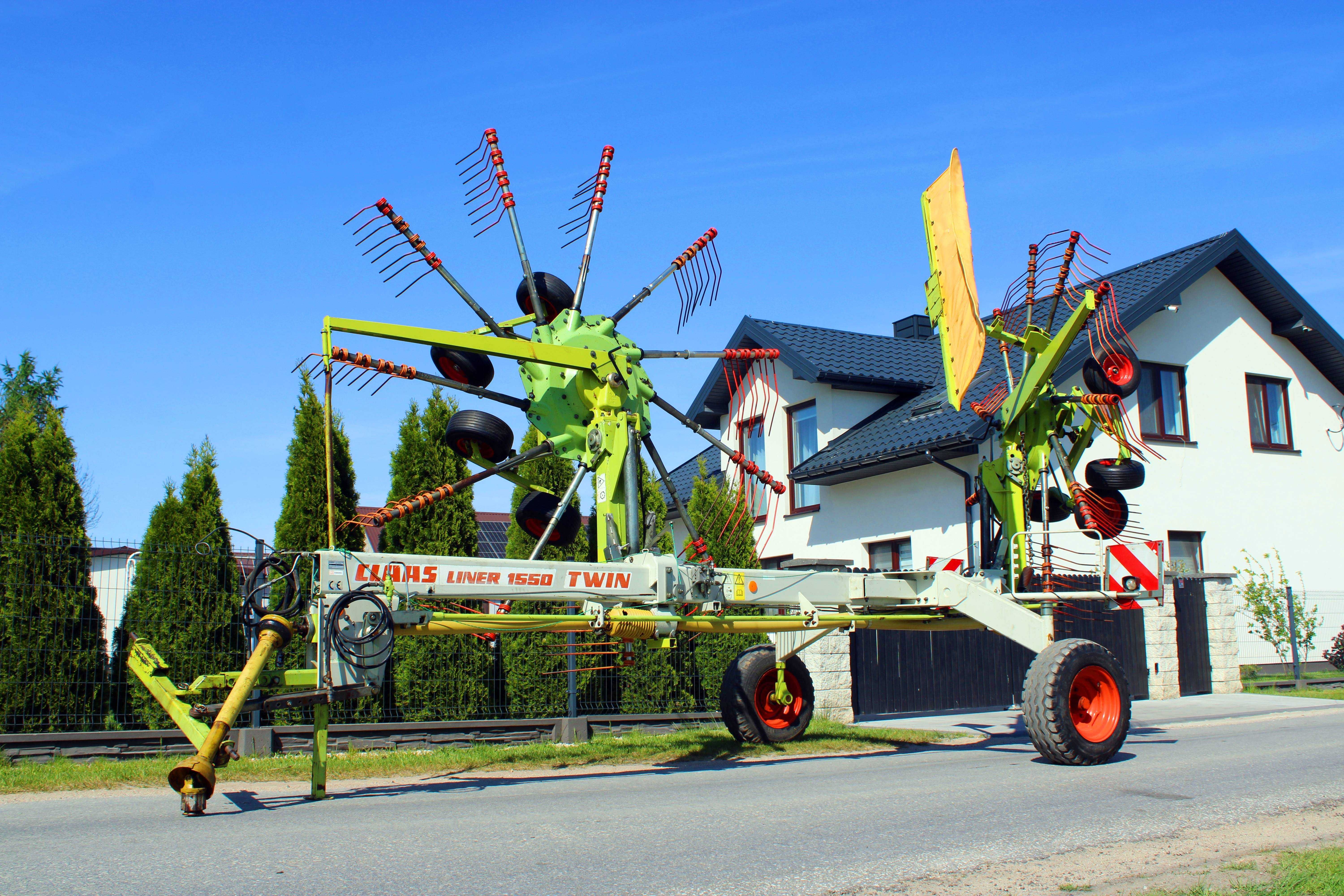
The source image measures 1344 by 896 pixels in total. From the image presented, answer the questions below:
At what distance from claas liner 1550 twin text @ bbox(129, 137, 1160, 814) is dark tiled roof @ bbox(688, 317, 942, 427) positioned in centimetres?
905

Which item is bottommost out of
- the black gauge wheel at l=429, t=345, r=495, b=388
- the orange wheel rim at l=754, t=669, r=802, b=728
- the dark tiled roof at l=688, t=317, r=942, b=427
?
the orange wheel rim at l=754, t=669, r=802, b=728

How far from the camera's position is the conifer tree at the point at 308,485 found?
41.5 ft

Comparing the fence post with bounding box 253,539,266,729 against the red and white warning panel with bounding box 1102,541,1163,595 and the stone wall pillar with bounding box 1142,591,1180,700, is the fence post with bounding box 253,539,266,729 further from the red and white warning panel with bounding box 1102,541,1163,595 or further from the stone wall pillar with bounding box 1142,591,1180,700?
the stone wall pillar with bounding box 1142,591,1180,700

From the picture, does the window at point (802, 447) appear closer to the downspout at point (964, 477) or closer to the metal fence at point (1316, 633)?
the downspout at point (964, 477)

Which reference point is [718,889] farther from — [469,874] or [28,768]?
[28,768]

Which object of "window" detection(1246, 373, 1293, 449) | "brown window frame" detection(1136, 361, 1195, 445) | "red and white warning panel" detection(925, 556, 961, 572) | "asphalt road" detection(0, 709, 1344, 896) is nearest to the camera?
"asphalt road" detection(0, 709, 1344, 896)

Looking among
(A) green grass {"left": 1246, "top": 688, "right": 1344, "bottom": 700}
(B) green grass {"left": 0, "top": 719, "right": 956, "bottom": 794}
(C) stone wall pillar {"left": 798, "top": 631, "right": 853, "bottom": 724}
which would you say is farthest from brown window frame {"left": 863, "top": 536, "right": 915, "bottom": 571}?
(B) green grass {"left": 0, "top": 719, "right": 956, "bottom": 794}

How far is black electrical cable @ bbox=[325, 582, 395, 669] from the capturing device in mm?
6945

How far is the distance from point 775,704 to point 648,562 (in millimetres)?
3239

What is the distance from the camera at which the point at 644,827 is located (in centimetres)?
611

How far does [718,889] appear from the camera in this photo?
181 inches

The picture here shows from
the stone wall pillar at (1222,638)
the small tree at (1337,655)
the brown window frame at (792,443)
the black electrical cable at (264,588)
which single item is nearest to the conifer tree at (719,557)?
the brown window frame at (792,443)

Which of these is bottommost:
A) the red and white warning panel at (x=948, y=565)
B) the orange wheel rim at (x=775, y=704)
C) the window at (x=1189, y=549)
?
the orange wheel rim at (x=775, y=704)

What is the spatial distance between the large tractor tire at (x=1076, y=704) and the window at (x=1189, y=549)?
1166cm
